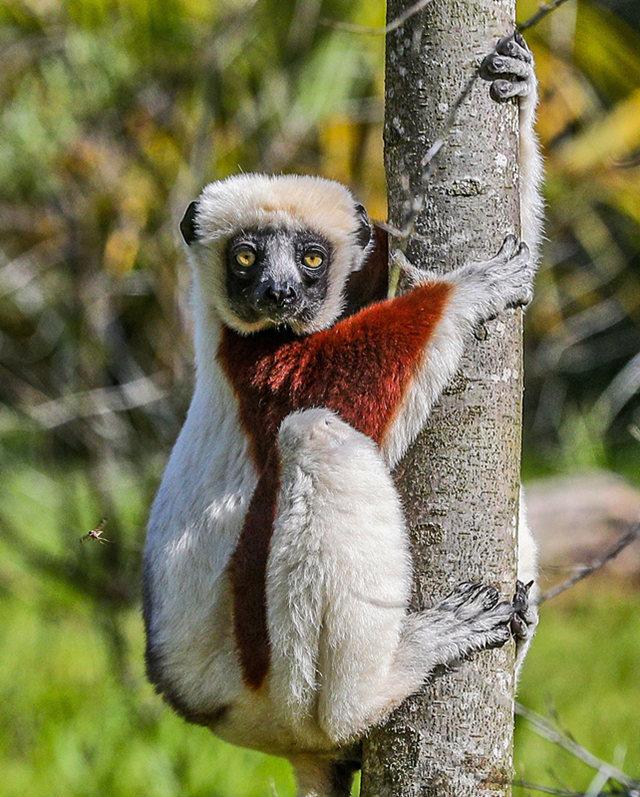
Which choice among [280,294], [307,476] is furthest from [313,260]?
[307,476]

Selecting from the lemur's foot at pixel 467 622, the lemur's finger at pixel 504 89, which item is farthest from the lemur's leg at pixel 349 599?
the lemur's finger at pixel 504 89

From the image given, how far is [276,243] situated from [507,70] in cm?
122

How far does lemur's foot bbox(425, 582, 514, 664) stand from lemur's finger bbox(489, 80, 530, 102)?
139cm

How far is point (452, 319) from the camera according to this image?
3248 millimetres

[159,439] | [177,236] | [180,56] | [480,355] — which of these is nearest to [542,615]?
[159,439]

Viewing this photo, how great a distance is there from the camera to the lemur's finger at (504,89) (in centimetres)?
309

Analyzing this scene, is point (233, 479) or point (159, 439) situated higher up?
point (233, 479)

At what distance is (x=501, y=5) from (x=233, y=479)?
1.72 meters

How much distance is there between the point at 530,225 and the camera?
12.7ft

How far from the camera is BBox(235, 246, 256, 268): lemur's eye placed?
404 cm

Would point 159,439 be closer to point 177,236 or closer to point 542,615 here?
point 177,236

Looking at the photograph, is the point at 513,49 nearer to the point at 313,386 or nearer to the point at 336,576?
the point at 313,386

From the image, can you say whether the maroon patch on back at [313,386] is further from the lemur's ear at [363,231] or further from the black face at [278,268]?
the lemur's ear at [363,231]

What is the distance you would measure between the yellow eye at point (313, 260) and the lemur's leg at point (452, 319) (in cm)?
85
